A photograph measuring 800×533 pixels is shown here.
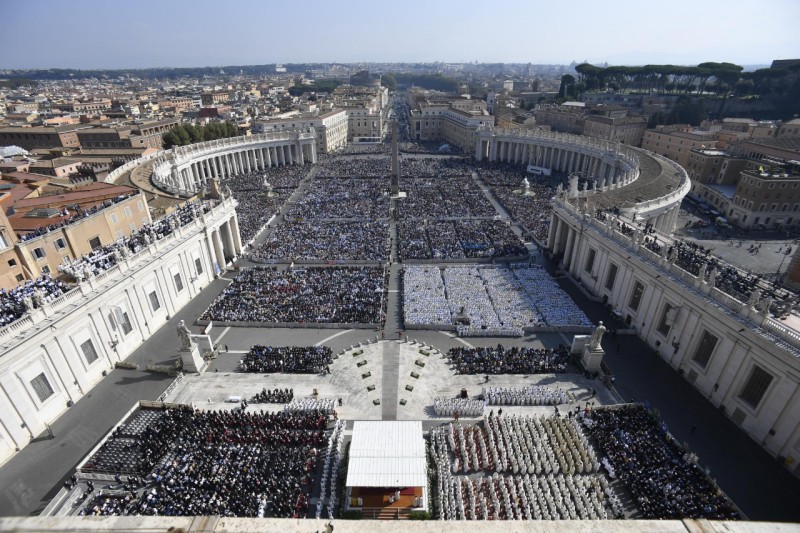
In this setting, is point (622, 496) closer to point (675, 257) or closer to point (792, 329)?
point (792, 329)

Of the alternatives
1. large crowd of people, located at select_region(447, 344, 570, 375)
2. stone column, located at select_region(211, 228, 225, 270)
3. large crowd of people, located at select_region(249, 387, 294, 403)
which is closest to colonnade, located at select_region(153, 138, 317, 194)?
stone column, located at select_region(211, 228, 225, 270)

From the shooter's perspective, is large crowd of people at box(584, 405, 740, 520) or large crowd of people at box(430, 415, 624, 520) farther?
large crowd of people at box(430, 415, 624, 520)

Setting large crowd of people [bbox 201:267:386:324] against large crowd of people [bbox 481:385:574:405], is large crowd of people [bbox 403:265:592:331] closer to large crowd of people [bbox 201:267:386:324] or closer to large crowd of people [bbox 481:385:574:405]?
large crowd of people [bbox 201:267:386:324]

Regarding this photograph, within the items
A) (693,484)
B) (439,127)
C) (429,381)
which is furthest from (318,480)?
(439,127)

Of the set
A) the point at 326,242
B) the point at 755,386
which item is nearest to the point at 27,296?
the point at 326,242

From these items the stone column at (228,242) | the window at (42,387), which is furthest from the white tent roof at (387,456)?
the stone column at (228,242)

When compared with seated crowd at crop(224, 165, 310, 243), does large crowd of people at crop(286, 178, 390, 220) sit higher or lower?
higher

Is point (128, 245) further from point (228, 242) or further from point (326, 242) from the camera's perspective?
point (326, 242)

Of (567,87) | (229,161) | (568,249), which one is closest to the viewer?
(568,249)
